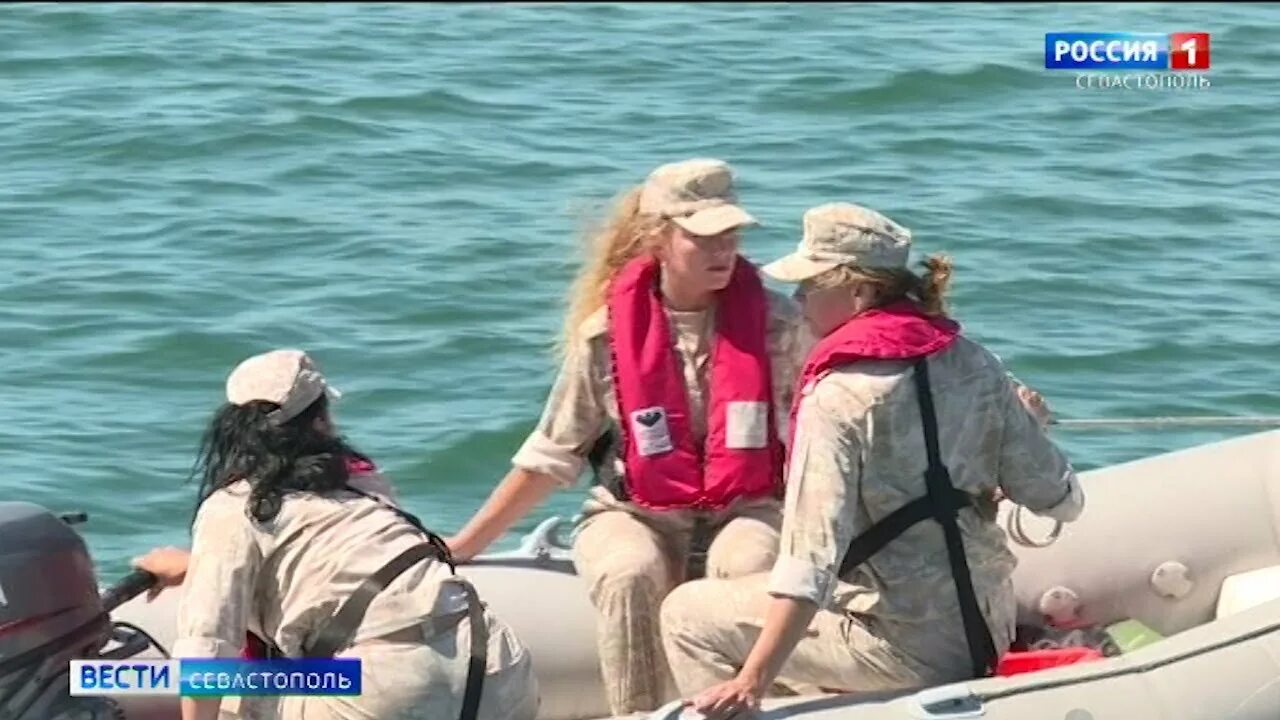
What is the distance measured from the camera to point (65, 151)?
1060 centimetres

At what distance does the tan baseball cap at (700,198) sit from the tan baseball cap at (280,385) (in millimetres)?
790

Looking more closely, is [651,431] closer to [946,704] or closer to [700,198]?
[700,198]

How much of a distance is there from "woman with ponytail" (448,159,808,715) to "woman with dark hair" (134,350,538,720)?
1.54 feet

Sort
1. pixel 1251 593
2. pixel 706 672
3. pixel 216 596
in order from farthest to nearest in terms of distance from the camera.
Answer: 1. pixel 1251 593
2. pixel 706 672
3. pixel 216 596

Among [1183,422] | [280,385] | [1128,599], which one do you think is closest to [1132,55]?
[1183,422]

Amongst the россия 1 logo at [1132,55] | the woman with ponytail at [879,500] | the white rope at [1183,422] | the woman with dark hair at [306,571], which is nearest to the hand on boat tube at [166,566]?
the woman with dark hair at [306,571]

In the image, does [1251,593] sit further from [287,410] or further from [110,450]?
[110,450]

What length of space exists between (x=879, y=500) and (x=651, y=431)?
0.63 metres

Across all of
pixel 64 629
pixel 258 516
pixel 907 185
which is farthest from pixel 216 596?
pixel 907 185

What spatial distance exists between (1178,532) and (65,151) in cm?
650

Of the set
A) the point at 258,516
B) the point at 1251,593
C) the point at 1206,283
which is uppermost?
the point at 258,516

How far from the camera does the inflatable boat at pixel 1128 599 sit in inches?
168

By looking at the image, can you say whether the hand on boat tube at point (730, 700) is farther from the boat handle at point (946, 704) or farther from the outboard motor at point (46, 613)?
the outboard motor at point (46, 613)

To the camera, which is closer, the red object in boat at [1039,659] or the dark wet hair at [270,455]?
the dark wet hair at [270,455]
